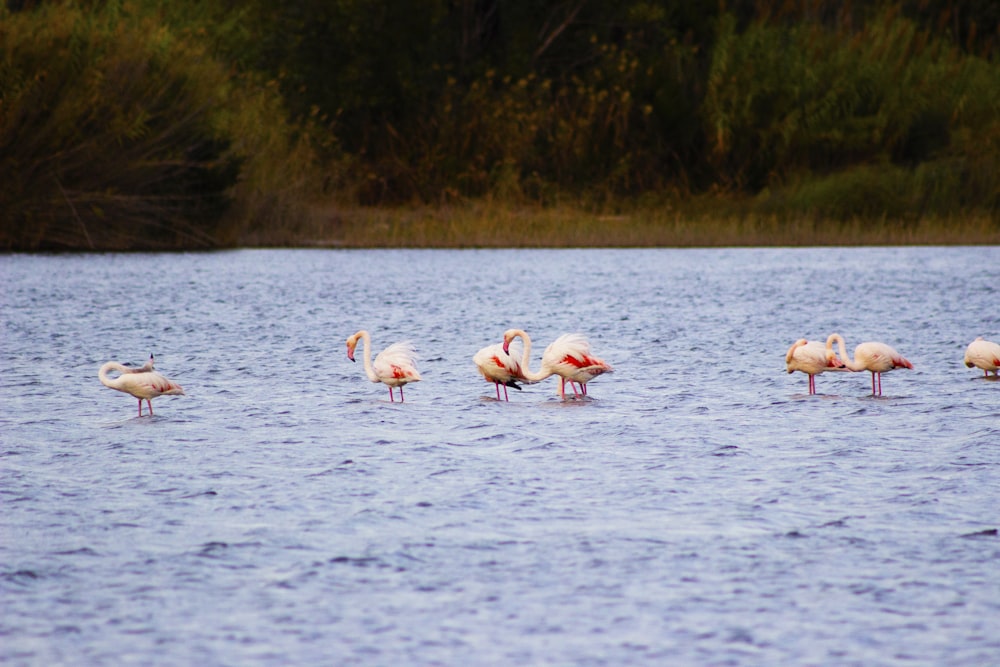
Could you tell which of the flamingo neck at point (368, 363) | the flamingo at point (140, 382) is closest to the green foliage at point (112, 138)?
the flamingo neck at point (368, 363)

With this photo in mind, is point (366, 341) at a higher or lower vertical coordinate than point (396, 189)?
lower

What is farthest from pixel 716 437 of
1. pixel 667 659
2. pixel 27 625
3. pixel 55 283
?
pixel 55 283

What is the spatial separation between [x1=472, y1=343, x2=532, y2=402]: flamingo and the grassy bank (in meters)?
16.8

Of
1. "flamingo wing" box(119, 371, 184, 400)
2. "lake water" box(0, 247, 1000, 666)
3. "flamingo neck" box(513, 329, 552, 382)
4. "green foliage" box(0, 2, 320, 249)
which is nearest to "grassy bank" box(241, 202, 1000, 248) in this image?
"green foliage" box(0, 2, 320, 249)

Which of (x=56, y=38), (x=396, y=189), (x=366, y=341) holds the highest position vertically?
(x=56, y=38)

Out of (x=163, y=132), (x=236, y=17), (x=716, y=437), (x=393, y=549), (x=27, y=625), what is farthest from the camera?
(x=236, y=17)

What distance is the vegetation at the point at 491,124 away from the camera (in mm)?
26578

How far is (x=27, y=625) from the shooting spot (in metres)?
5.91

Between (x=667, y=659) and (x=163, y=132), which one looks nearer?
(x=667, y=659)

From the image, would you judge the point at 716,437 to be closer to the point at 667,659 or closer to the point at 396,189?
the point at 667,659

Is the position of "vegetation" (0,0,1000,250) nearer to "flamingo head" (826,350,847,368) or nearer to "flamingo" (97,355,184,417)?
"flamingo" (97,355,184,417)

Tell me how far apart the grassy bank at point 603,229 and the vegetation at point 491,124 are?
55 millimetres

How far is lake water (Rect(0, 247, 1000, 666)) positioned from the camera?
581cm

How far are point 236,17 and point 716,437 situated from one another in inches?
1024
